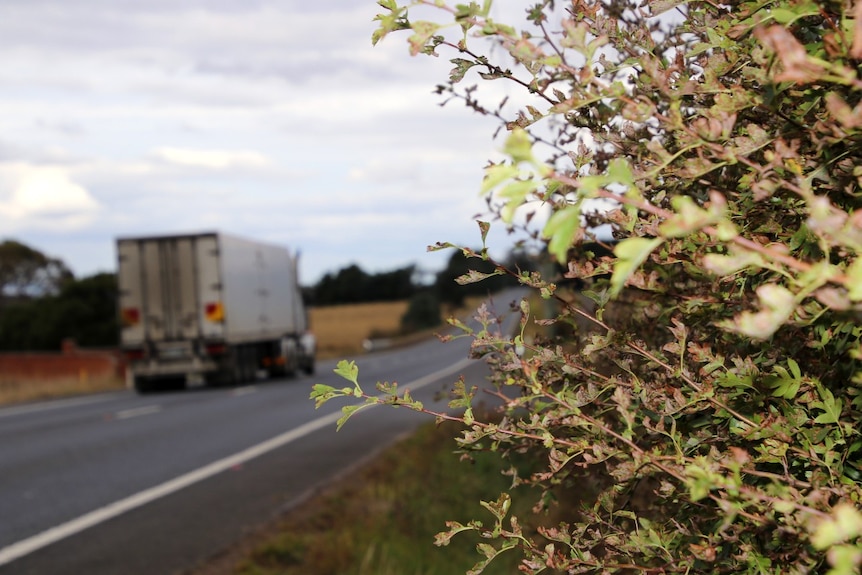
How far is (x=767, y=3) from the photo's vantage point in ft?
5.15

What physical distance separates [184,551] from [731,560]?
5.48m

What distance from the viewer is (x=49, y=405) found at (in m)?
19.1

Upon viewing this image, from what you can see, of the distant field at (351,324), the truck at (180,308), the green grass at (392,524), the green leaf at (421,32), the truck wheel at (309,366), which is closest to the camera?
the green leaf at (421,32)

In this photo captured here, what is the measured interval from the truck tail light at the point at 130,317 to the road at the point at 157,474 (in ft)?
18.5

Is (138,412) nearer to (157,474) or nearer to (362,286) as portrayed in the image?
(157,474)

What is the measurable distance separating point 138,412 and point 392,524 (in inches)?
447

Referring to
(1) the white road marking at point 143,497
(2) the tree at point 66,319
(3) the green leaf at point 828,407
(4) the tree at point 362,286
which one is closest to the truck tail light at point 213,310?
(1) the white road marking at point 143,497

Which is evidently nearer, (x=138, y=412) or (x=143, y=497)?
(x=143, y=497)

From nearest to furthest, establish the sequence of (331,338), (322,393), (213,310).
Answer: (322,393), (213,310), (331,338)

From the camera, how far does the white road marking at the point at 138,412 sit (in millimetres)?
15727

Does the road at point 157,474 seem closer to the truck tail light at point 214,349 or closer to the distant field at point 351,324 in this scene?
the truck tail light at point 214,349

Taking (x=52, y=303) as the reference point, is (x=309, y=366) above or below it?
below

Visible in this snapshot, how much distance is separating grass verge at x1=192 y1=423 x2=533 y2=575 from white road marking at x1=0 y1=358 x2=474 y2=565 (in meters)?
0.94

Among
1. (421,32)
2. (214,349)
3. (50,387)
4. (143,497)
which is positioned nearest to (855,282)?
(421,32)
